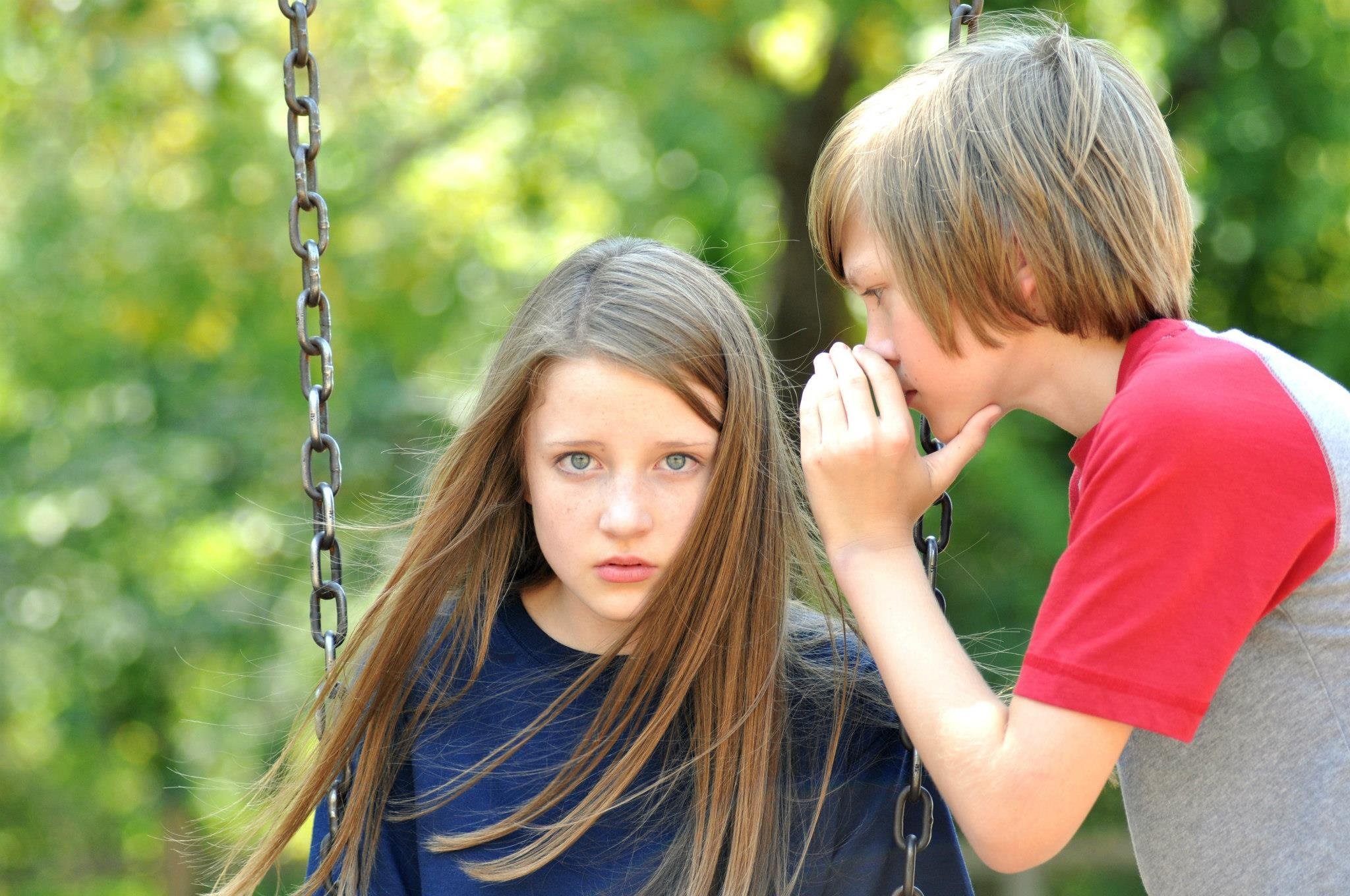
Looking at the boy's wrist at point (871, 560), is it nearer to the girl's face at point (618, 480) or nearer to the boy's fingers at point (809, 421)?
the boy's fingers at point (809, 421)

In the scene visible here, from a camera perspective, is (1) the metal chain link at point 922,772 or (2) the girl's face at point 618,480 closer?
(1) the metal chain link at point 922,772

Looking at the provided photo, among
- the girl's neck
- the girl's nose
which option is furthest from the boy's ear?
the girl's neck

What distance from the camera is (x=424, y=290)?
16.7 ft

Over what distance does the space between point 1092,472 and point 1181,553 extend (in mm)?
119

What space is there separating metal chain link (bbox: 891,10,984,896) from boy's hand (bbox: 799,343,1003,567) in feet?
0.15

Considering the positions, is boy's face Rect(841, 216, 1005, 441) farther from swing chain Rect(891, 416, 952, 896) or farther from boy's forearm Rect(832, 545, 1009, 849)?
boy's forearm Rect(832, 545, 1009, 849)

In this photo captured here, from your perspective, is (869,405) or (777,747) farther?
(777,747)

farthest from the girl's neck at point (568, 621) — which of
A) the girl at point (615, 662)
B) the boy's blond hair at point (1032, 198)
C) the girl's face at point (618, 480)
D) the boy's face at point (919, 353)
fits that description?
the boy's blond hair at point (1032, 198)

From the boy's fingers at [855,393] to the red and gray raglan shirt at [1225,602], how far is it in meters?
0.25

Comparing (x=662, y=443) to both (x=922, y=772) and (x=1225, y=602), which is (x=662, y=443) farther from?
(x=1225, y=602)

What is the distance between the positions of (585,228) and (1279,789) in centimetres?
537

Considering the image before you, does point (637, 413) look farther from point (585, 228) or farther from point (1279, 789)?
point (585, 228)

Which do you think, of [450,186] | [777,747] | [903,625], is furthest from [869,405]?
[450,186]

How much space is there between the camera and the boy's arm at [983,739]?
125 centimetres
